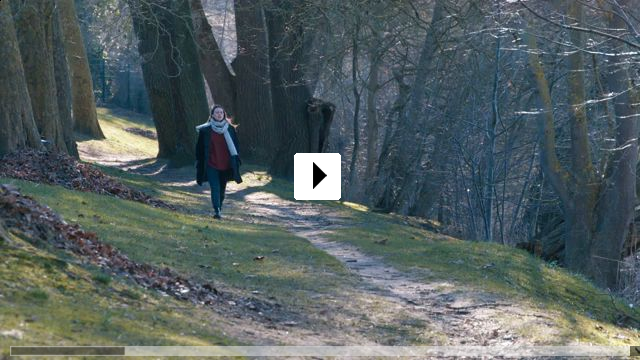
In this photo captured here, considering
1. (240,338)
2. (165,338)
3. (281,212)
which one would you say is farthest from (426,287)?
(281,212)

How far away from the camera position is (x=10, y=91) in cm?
1811

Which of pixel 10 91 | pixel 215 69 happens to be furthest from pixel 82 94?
pixel 10 91

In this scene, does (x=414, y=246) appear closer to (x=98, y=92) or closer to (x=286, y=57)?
(x=286, y=57)

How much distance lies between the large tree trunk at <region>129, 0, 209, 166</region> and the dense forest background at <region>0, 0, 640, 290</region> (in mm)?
40

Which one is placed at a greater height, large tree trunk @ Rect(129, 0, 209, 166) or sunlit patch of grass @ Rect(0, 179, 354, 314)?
large tree trunk @ Rect(129, 0, 209, 166)

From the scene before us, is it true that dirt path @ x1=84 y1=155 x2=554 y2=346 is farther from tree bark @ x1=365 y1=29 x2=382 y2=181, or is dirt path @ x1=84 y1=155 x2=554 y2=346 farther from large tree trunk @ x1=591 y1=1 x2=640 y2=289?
tree bark @ x1=365 y1=29 x2=382 y2=181

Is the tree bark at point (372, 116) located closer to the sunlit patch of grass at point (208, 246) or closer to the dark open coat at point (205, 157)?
the dark open coat at point (205, 157)

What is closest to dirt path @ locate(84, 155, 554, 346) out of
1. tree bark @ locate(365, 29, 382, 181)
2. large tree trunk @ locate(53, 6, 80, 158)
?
large tree trunk @ locate(53, 6, 80, 158)

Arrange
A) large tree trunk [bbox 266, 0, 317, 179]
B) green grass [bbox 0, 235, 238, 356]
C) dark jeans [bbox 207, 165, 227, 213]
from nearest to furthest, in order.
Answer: green grass [bbox 0, 235, 238, 356] → dark jeans [bbox 207, 165, 227, 213] → large tree trunk [bbox 266, 0, 317, 179]

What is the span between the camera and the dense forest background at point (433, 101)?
22.2m

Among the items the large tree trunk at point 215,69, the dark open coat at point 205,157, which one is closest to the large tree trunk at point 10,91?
the dark open coat at point 205,157

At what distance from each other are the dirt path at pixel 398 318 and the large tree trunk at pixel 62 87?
10.4 m

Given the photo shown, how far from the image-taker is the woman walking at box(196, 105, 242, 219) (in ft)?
59.1

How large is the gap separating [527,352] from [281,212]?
1360 cm
